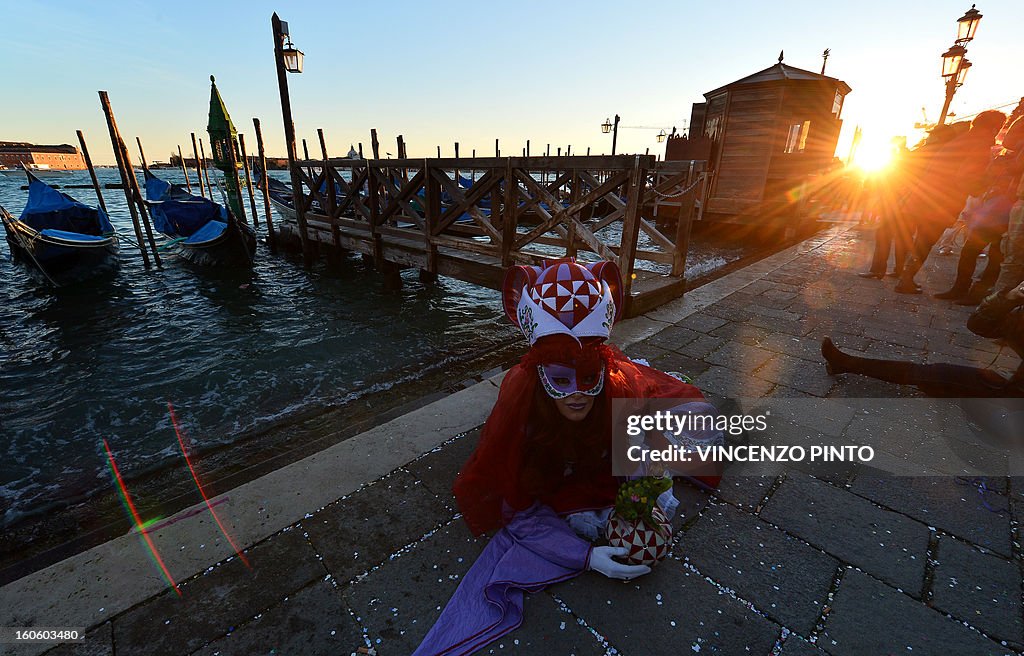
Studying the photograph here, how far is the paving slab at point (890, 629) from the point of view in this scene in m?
1.48

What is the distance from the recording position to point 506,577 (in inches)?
65.9

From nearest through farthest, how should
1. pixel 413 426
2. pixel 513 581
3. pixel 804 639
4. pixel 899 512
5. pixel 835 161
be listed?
pixel 804 639, pixel 513 581, pixel 899 512, pixel 413 426, pixel 835 161

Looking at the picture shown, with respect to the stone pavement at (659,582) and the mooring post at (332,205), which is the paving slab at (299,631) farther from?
the mooring post at (332,205)

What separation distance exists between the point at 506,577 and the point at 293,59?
38.8 ft

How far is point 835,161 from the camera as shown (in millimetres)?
14383

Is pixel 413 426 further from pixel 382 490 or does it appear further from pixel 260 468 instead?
pixel 260 468

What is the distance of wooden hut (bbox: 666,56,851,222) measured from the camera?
40.2ft

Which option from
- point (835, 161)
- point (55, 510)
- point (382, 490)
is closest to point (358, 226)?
point (55, 510)

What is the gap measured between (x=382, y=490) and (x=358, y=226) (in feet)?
26.1

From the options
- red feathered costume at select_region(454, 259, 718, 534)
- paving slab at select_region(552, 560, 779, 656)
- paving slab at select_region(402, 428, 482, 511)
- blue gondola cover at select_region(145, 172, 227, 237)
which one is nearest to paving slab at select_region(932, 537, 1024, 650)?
paving slab at select_region(552, 560, 779, 656)

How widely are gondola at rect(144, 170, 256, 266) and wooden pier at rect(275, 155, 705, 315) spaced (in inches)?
117

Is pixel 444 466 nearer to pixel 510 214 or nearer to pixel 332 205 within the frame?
pixel 510 214

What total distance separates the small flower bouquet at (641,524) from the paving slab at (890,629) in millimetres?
629

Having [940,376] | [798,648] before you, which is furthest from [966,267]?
[798,648]
